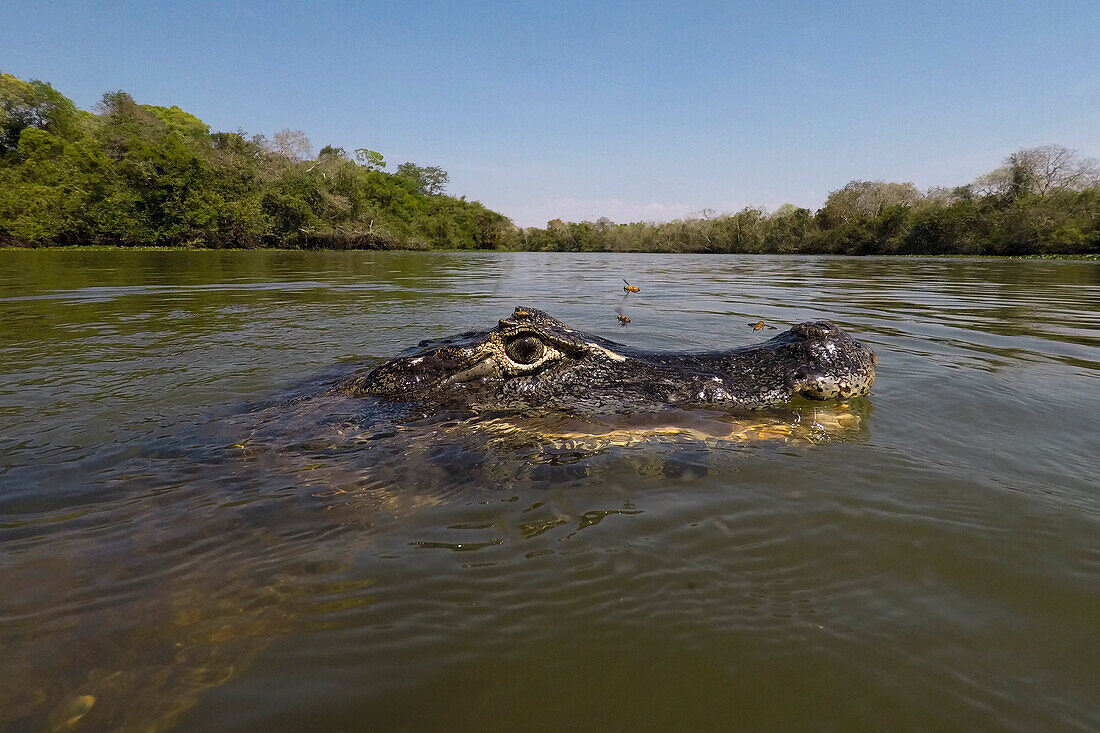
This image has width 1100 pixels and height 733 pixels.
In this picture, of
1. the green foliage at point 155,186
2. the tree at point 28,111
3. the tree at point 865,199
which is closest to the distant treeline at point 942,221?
the tree at point 865,199

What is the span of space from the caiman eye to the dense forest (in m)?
47.4

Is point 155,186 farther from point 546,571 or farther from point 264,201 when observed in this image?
point 546,571

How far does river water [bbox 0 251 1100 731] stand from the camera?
53.0 inches

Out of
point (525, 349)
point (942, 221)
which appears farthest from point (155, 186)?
point (942, 221)

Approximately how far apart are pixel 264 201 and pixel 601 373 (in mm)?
55426

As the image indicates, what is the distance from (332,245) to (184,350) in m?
51.8

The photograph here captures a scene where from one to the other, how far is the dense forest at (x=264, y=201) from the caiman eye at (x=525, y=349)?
47.4m

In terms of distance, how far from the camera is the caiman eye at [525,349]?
345cm

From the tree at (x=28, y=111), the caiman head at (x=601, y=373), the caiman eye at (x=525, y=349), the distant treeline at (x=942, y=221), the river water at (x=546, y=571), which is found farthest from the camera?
the tree at (x=28, y=111)

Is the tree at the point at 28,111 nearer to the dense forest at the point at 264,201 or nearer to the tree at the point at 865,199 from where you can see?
the dense forest at the point at 264,201

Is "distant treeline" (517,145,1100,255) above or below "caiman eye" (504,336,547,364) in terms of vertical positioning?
above

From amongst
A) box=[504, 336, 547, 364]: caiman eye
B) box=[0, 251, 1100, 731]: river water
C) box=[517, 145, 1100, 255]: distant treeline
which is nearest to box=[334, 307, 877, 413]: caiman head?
box=[504, 336, 547, 364]: caiman eye

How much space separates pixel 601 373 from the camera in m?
3.38

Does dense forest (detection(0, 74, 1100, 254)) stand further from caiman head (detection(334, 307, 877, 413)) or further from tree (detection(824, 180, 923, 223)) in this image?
caiman head (detection(334, 307, 877, 413))
